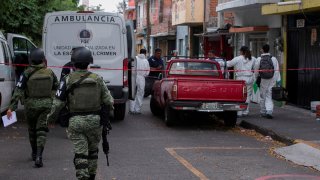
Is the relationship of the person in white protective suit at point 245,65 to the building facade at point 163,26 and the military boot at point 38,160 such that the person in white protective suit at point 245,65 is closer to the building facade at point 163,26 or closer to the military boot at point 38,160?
the military boot at point 38,160

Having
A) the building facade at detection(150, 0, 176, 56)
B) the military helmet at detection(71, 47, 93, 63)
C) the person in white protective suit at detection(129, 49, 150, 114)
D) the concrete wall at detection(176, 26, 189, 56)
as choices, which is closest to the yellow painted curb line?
the military helmet at detection(71, 47, 93, 63)

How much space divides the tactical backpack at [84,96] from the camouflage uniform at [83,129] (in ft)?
0.18

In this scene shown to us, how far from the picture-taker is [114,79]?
43.8 ft

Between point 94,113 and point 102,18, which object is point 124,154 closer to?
point 94,113

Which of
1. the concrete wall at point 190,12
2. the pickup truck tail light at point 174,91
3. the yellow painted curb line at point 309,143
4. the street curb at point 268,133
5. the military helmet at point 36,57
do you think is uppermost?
the concrete wall at point 190,12

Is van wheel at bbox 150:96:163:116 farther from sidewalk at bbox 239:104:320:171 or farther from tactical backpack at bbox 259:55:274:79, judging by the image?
tactical backpack at bbox 259:55:274:79

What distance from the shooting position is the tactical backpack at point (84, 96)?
255 inches

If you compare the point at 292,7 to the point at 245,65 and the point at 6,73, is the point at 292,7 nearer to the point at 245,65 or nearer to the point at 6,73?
the point at 245,65

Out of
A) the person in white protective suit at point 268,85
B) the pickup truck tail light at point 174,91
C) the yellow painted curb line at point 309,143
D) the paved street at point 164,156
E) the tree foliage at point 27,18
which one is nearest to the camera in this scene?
the paved street at point 164,156

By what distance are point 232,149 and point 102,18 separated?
16.1 feet

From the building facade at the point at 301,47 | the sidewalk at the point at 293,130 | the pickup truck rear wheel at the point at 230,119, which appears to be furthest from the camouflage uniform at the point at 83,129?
the building facade at the point at 301,47

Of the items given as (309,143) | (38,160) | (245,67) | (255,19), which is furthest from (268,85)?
(38,160)

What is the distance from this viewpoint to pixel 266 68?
1405cm

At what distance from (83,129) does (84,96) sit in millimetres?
377
